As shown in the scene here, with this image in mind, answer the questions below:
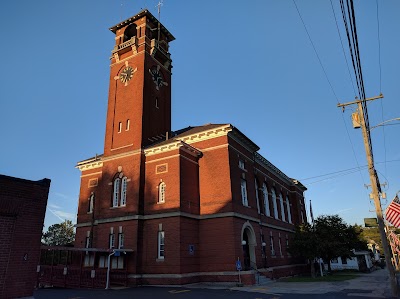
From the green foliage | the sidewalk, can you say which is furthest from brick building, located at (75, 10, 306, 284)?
the green foliage

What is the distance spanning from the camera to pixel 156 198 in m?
28.4

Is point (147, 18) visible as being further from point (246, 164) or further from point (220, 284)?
point (220, 284)

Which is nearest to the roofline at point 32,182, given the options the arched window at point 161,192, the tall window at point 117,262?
the arched window at point 161,192

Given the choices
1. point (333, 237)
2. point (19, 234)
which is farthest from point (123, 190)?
point (333, 237)

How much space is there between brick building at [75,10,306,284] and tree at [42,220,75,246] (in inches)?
1709

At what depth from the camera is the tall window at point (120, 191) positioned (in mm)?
29953

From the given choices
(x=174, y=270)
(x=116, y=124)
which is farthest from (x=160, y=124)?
(x=174, y=270)

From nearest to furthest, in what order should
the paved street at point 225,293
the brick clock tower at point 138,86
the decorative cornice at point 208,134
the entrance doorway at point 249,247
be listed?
the paved street at point 225,293
the decorative cornice at point 208,134
the entrance doorway at point 249,247
the brick clock tower at point 138,86

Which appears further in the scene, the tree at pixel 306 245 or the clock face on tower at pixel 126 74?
the tree at pixel 306 245

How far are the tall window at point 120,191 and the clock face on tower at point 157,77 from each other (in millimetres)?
11466

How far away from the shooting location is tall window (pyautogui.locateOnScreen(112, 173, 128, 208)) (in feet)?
98.3

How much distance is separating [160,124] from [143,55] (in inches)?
304

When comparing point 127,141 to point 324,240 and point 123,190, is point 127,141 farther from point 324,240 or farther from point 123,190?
point 324,240

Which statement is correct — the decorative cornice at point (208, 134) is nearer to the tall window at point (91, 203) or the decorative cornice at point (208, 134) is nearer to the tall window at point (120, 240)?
the tall window at point (120, 240)
